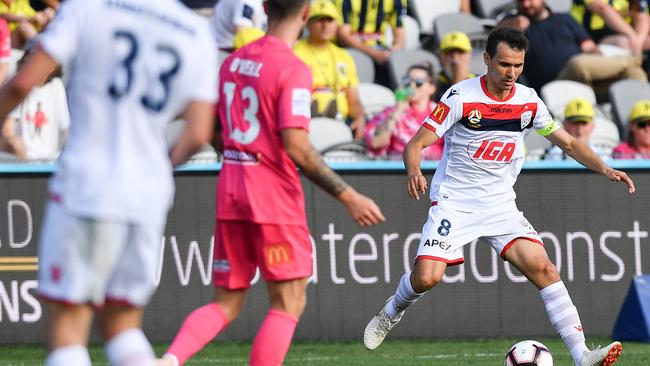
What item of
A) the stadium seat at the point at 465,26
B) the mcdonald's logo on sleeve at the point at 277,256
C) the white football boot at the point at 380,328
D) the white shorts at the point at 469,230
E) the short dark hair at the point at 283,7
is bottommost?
the white football boot at the point at 380,328

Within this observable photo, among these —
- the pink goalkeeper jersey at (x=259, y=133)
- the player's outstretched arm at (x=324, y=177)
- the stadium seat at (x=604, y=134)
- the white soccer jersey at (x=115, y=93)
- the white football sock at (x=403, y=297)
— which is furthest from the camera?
the stadium seat at (x=604, y=134)

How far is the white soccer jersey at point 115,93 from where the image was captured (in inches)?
188

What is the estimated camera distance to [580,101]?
1230cm

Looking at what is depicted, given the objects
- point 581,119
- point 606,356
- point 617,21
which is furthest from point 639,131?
point 606,356

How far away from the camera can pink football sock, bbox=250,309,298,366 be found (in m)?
6.52

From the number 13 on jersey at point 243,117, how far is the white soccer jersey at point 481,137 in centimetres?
227

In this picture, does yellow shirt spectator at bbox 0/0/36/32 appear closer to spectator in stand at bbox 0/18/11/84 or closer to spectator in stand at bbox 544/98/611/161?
spectator in stand at bbox 0/18/11/84

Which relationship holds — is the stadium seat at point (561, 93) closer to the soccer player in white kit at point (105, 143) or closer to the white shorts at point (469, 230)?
the white shorts at point (469, 230)

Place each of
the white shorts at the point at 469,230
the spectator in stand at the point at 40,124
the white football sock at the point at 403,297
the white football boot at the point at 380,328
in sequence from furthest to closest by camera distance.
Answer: the spectator in stand at the point at 40,124
the white football boot at the point at 380,328
the white football sock at the point at 403,297
the white shorts at the point at 469,230

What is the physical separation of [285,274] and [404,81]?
6.00 metres

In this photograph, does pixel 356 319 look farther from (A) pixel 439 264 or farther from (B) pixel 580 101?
Result: (B) pixel 580 101

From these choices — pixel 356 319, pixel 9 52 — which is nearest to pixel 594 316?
pixel 356 319

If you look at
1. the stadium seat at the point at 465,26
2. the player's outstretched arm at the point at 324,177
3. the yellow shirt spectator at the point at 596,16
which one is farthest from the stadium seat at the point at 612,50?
the player's outstretched arm at the point at 324,177

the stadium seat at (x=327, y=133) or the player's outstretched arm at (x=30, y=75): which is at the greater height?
the player's outstretched arm at (x=30, y=75)
